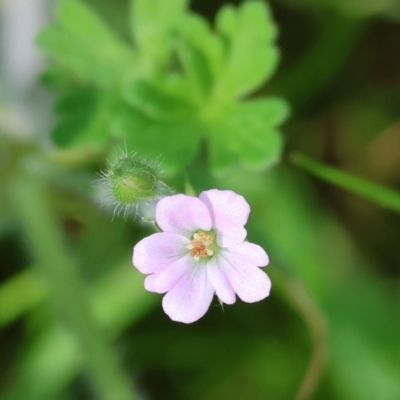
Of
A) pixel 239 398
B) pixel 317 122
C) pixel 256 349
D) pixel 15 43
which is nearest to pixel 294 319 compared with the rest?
pixel 256 349

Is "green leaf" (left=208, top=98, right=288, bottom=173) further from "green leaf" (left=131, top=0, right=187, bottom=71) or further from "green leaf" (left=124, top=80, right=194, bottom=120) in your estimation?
"green leaf" (left=131, top=0, right=187, bottom=71)

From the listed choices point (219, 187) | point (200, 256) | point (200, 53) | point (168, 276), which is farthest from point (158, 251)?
→ point (219, 187)

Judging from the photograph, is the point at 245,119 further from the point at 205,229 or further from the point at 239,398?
the point at 239,398

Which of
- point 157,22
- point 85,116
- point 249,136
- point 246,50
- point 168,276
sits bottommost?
point 249,136

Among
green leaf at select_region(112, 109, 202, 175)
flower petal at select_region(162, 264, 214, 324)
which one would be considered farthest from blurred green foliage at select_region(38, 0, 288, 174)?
flower petal at select_region(162, 264, 214, 324)

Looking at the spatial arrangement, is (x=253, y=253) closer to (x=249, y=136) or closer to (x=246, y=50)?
(x=249, y=136)

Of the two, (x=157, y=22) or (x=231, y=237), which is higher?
(x=157, y=22)

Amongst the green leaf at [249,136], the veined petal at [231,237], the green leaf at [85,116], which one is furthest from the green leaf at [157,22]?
the veined petal at [231,237]
